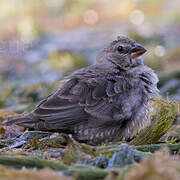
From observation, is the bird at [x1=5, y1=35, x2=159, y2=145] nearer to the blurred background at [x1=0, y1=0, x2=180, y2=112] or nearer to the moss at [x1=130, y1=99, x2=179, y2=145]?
the moss at [x1=130, y1=99, x2=179, y2=145]

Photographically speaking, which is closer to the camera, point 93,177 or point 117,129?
point 93,177

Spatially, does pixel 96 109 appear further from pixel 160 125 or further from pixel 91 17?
pixel 91 17

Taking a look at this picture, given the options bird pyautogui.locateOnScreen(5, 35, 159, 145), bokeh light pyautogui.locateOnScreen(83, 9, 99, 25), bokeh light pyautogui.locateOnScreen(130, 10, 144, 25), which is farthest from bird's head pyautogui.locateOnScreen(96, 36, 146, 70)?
bokeh light pyautogui.locateOnScreen(83, 9, 99, 25)

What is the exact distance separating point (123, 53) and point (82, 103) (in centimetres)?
126

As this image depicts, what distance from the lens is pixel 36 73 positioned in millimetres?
11945

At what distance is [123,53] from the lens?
18.1 ft

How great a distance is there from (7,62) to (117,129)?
9209 millimetres

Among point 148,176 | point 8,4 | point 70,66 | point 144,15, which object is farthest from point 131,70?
point 8,4

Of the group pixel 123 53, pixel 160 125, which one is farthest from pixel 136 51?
pixel 160 125

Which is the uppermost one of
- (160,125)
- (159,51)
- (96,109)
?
(159,51)

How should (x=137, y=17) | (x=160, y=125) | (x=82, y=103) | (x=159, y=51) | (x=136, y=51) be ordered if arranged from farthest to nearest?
(x=137, y=17), (x=159, y=51), (x=136, y=51), (x=82, y=103), (x=160, y=125)

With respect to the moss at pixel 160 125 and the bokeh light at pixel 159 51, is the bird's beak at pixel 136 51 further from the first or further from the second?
the bokeh light at pixel 159 51

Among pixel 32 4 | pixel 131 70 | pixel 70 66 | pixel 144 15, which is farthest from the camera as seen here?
pixel 32 4

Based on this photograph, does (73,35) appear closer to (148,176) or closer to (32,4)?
(32,4)
